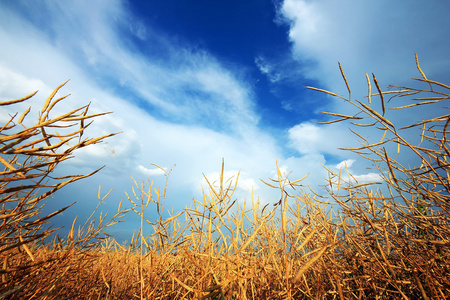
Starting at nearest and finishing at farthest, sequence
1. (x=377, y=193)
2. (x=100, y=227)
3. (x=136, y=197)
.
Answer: (x=136, y=197) < (x=100, y=227) < (x=377, y=193)

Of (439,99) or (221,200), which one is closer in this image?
(439,99)

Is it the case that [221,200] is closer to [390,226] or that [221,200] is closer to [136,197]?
[136,197]

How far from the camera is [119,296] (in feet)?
5.51

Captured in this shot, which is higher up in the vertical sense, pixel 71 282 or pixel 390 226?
pixel 390 226

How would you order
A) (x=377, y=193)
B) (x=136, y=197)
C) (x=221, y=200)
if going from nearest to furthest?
(x=221, y=200)
(x=136, y=197)
(x=377, y=193)

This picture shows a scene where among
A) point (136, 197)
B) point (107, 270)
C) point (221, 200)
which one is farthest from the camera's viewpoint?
point (107, 270)

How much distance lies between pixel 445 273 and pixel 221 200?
151cm

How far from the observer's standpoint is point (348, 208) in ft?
4.68

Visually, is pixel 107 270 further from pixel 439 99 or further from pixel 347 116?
pixel 439 99

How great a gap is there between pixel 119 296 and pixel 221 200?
1.29 metres

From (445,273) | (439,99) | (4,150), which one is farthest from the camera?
(445,273)

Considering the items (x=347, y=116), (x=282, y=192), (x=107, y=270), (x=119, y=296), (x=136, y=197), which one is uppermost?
(x=347, y=116)

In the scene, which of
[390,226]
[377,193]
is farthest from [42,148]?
[377,193]

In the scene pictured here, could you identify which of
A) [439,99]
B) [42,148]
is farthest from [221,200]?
[439,99]
